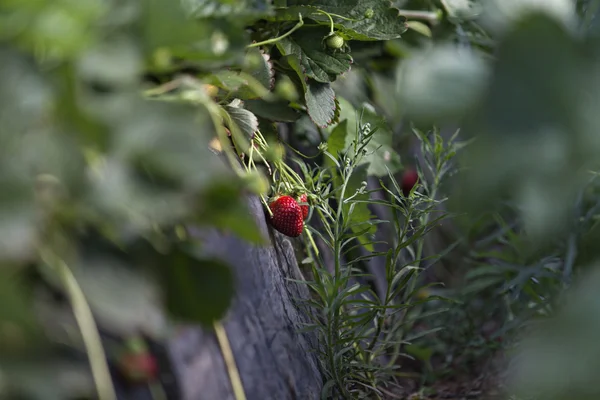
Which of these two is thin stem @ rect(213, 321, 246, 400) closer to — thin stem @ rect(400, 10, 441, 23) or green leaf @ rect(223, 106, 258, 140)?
green leaf @ rect(223, 106, 258, 140)

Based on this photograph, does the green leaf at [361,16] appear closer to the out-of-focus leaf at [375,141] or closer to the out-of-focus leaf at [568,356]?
the out-of-focus leaf at [375,141]

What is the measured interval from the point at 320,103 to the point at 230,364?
0.42 metres

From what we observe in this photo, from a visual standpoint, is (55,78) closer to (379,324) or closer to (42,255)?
(42,255)

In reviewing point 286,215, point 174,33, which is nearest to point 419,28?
point 286,215

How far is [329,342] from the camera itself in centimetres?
71

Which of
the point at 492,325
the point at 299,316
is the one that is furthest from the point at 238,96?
the point at 492,325

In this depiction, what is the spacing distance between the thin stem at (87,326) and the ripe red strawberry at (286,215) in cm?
32

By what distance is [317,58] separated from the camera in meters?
0.85

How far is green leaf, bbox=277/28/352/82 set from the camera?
838 mm

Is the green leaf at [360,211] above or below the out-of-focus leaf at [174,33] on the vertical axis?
below

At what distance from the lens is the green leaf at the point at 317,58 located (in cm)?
84

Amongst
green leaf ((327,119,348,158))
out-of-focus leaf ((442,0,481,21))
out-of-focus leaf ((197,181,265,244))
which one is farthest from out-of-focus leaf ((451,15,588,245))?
out-of-focus leaf ((442,0,481,21))

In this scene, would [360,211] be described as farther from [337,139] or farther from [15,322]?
[15,322]

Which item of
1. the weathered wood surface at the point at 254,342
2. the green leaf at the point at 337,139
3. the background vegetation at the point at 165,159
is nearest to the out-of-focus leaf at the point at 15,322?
the background vegetation at the point at 165,159
